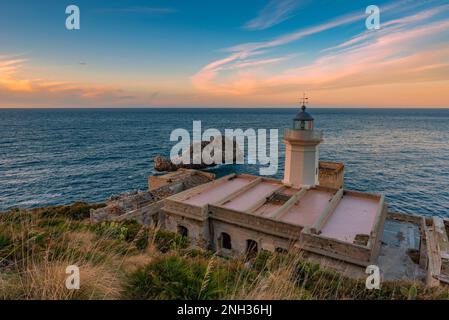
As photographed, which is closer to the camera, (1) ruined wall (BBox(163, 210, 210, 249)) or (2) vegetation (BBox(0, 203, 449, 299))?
(2) vegetation (BBox(0, 203, 449, 299))

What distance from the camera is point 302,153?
18.2m

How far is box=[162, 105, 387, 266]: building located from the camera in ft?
38.2

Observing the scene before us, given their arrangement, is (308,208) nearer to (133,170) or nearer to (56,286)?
(56,286)

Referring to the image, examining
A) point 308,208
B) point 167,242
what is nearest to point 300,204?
point 308,208

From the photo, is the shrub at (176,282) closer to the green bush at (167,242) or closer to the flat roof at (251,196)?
the green bush at (167,242)

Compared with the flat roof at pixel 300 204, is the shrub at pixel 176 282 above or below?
above

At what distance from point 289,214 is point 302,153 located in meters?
5.54

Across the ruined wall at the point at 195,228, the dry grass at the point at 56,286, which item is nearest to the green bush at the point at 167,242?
the dry grass at the point at 56,286

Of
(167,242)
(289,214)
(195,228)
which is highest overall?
(167,242)

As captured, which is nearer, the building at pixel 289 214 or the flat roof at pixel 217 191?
the building at pixel 289 214

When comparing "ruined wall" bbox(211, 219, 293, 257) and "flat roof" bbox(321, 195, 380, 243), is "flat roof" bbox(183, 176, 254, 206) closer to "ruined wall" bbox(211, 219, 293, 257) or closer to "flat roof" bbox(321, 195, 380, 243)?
"ruined wall" bbox(211, 219, 293, 257)

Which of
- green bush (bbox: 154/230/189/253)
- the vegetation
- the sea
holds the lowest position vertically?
the sea

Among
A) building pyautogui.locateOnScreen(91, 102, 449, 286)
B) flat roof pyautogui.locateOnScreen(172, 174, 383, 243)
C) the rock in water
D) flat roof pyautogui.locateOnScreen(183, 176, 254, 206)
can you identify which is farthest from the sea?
flat roof pyautogui.locateOnScreen(183, 176, 254, 206)

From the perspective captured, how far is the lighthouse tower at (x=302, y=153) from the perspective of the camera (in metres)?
18.0
